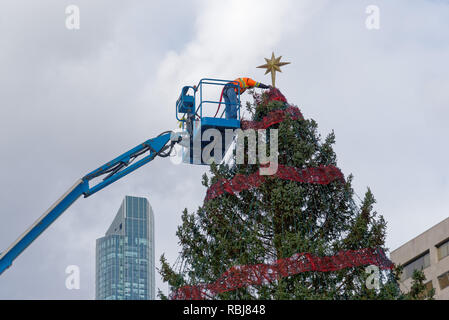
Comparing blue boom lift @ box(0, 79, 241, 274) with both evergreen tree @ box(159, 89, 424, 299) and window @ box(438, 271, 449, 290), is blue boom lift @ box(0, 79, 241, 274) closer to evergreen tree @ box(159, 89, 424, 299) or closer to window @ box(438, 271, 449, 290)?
evergreen tree @ box(159, 89, 424, 299)

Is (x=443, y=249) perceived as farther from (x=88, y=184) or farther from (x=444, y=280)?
(x=88, y=184)

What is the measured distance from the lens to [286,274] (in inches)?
901

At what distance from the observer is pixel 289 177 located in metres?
25.4

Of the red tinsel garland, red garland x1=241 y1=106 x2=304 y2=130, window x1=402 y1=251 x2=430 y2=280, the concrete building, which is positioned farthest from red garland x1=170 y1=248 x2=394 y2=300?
window x1=402 y1=251 x2=430 y2=280

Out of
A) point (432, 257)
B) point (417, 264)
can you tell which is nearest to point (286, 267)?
point (432, 257)

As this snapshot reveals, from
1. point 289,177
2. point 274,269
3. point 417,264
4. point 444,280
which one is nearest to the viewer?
point 274,269

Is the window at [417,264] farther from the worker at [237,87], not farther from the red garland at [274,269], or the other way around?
the red garland at [274,269]

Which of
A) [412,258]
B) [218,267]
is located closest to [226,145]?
[218,267]

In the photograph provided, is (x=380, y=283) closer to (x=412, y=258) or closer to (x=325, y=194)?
(x=325, y=194)

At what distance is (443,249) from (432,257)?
152cm

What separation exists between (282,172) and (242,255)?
10.6 feet

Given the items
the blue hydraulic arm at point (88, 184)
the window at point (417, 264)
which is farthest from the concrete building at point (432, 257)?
the blue hydraulic arm at point (88, 184)

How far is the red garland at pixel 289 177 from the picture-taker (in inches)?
1003
